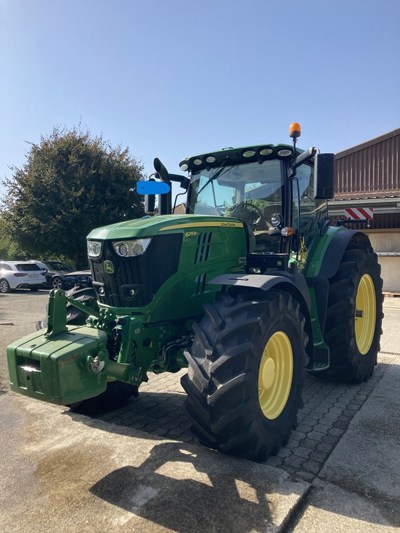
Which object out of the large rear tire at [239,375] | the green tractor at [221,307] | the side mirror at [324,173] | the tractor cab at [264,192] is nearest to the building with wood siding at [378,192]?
the green tractor at [221,307]

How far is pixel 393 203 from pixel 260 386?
11.6 m

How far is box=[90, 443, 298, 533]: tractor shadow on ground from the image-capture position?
241 centimetres

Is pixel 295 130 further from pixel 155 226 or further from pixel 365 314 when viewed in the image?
pixel 365 314

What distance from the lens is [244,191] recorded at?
14.5 ft

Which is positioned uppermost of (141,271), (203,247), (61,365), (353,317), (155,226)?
(155,226)

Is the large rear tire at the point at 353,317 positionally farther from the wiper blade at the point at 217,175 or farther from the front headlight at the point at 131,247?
the front headlight at the point at 131,247

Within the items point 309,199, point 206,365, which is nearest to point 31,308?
point 309,199

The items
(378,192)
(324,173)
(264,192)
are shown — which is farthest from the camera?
(378,192)

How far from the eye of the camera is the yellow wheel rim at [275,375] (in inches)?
127

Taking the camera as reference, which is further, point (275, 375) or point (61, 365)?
point (275, 375)

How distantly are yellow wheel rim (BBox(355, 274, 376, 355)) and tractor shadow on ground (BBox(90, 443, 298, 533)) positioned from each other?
9.48 ft

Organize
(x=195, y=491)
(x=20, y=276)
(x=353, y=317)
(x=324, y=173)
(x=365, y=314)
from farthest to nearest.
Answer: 1. (x=20, y=276)
2. (x=365, y=314)
3. (x=353, y=317)
4. (x=324, y=173)
5. (x=195, y=491)

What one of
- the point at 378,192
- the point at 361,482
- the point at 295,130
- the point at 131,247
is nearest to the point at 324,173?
the point at 295,130

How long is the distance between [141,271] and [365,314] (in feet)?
11.1
